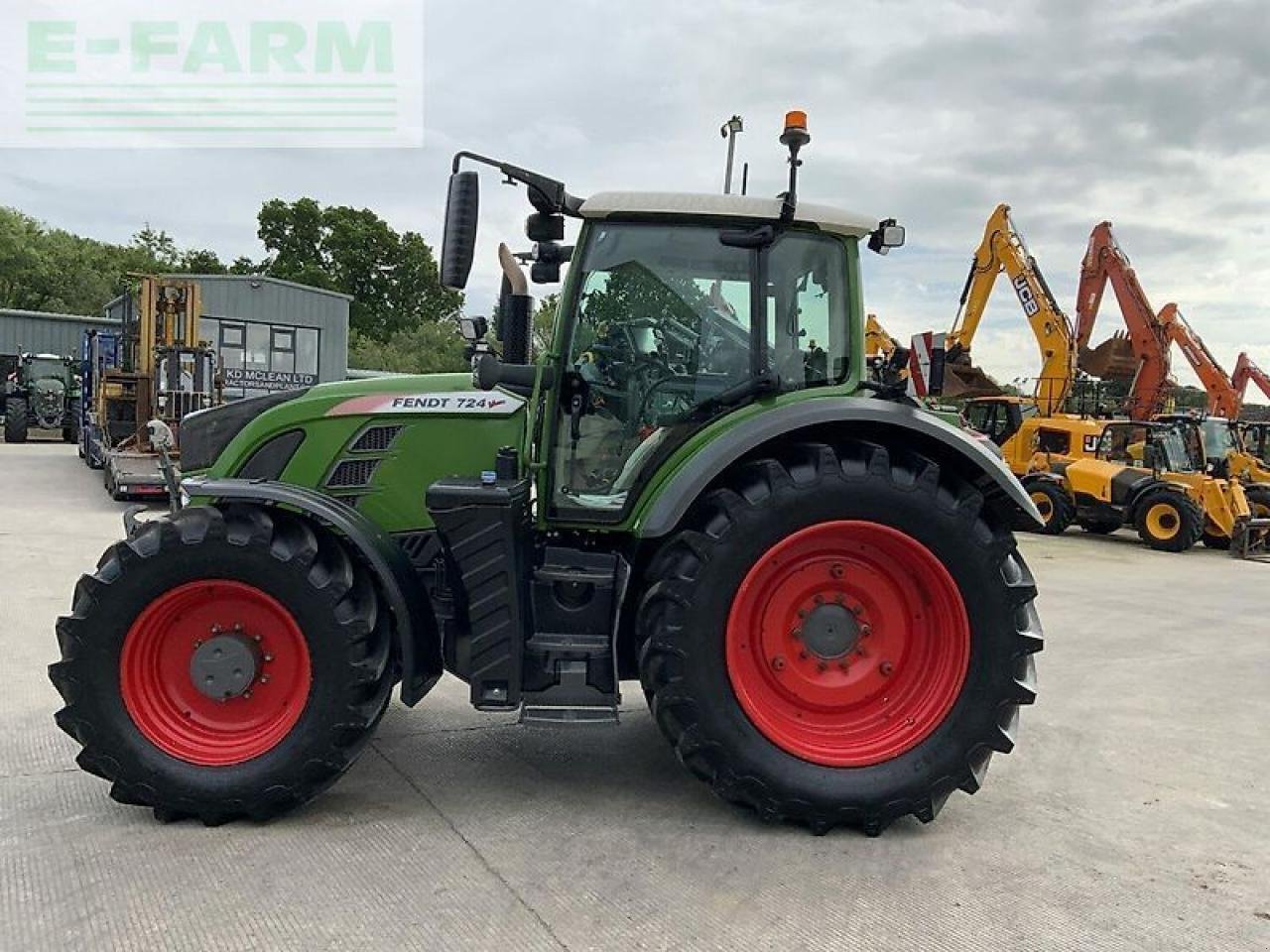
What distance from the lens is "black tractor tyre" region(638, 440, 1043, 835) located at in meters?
3.25

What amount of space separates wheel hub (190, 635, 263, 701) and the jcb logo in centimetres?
1622

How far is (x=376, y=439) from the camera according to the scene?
147 inches

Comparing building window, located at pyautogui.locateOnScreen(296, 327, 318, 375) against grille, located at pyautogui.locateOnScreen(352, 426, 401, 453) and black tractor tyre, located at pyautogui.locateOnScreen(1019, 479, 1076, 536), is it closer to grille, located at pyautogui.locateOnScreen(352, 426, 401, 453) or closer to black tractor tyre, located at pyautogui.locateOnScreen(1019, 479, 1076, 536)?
black tractor tyre, located at pyautogui.locateOnScreen(1019, 479, 1076, 536)

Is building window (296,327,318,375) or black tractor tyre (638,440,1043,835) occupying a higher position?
building window (296,327,318,375)

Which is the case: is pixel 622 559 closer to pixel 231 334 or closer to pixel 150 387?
pixel 150 387

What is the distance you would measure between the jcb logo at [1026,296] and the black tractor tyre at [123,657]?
1608cm

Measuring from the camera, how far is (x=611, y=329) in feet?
11.7

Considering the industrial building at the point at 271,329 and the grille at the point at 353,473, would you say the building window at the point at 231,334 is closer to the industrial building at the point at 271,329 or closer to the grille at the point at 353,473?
the industrial building at the point at 271,329

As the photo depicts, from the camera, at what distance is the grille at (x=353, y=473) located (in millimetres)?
3738

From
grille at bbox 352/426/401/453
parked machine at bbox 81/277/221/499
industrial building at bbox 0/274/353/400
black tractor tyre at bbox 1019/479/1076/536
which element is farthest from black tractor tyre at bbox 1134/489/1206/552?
industrial building at bbox 0/274/353/400

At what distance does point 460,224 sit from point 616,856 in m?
2.09

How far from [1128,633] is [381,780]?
18.7 feet

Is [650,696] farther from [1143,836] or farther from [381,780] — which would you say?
[1143,836]

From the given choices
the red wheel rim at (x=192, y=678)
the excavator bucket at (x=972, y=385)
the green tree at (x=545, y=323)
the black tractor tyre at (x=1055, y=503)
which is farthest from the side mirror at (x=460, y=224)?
the excavator bucket at (x=972, y=385)
